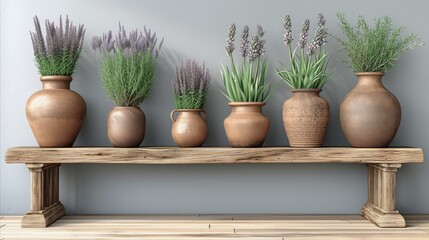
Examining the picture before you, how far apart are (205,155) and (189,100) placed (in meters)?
0.26

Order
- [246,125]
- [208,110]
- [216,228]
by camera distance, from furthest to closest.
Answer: [208,110], [246,125], [216,228]

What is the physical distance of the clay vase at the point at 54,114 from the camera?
2264 millimetres

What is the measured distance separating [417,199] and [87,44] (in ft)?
5.36

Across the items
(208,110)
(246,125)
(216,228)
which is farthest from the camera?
(208,110)

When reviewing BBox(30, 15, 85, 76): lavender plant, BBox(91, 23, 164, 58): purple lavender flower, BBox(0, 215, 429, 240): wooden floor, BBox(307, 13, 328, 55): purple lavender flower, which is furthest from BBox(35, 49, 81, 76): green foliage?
BBox(307, 13, 328, 55): purple lavender flower

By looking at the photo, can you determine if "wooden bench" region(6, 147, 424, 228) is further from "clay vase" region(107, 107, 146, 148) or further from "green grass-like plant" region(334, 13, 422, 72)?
"green grass-like plant" region(334, 13, 422, 72)

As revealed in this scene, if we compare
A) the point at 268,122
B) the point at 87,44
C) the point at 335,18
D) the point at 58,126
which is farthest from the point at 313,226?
the point at 87,44

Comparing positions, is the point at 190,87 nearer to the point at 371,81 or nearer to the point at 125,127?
the point at 125,127

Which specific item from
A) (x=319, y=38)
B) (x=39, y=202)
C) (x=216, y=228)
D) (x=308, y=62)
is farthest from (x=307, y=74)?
(x=39, y=202)

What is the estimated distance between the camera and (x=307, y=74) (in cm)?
233

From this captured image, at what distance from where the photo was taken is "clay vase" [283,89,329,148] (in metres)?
2.28

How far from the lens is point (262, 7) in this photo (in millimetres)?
2494

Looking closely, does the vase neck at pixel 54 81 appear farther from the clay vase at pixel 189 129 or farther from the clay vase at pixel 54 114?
the clay vase at pixel 189 129

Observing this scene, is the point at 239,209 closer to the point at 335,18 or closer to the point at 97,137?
the point at 97,137
